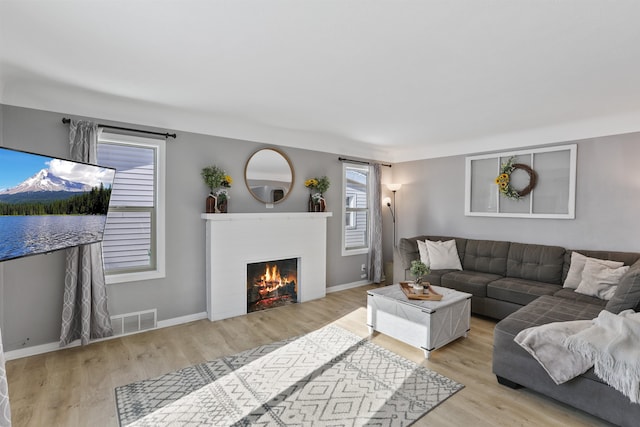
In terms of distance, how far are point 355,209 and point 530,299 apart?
2888 mm

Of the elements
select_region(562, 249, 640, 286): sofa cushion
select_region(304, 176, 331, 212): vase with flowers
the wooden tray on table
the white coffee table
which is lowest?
the white coffee table

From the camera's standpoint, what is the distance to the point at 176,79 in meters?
2.72

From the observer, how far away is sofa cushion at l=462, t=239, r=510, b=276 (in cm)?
436

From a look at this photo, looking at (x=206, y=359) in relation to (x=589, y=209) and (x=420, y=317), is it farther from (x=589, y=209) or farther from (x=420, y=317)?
(x=589, y=209)

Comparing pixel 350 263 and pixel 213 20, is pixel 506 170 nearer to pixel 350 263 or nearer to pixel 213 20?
pixel 350 263

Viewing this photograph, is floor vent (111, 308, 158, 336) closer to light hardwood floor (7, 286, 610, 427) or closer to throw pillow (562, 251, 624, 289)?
light hardwood floor (7, 286, 610, 427)

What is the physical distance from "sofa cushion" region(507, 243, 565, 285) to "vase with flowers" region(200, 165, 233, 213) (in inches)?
153

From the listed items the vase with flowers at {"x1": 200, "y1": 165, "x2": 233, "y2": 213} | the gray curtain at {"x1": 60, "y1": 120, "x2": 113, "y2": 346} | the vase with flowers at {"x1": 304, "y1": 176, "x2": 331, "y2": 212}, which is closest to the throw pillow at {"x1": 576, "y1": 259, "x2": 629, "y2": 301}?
the vase with flowers at {"x1": 304, "y1": 176, "x2": 331, "y2": 212}

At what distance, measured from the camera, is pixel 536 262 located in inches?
160

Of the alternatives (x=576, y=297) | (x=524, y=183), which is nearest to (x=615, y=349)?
(x=576, y=297)

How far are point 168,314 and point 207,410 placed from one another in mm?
1807

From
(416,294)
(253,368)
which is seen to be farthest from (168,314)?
(416,294)

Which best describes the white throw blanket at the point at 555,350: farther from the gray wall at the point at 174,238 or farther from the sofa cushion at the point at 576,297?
the gray wall at the point at 174,238

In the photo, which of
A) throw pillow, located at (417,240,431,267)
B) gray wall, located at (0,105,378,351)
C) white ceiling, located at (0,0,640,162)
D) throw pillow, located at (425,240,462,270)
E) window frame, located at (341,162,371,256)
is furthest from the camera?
window frame, located at (341,162,371,256)
